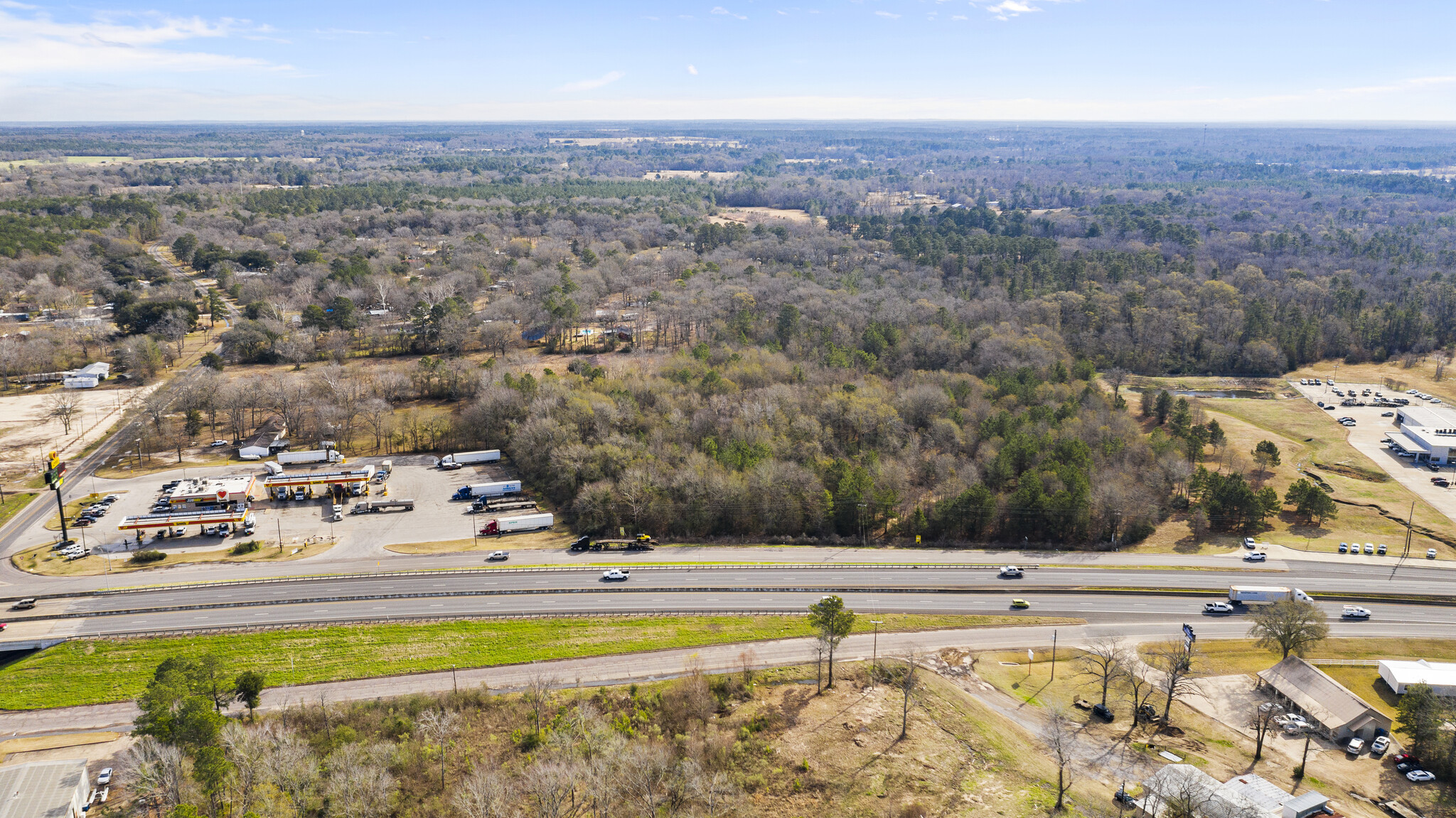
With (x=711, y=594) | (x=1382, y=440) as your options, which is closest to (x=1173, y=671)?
(x=711, y=594)

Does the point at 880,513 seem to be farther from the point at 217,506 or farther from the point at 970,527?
the point at 217,506

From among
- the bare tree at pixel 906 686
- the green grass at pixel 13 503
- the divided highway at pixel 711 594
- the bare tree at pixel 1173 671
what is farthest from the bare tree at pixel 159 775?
the bare tree at pixel 1173 671

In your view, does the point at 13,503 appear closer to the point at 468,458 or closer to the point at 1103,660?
the point at 468,458

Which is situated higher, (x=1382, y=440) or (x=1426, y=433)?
(x=1426, y=433)

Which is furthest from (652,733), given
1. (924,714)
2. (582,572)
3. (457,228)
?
(457,228)

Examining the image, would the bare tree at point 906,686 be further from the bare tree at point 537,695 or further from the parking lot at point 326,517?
the parking lot at point 326,517

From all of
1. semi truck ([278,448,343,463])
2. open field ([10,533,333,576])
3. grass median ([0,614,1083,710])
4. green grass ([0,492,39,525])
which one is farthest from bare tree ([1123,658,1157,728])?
green grass ([0,492,39,525])

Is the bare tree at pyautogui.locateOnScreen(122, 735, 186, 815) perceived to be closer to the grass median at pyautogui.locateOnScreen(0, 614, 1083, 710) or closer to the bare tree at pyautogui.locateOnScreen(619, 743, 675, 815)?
the grass median at pyautogui.locateOnScreen(0, 614, 1083, 710)
